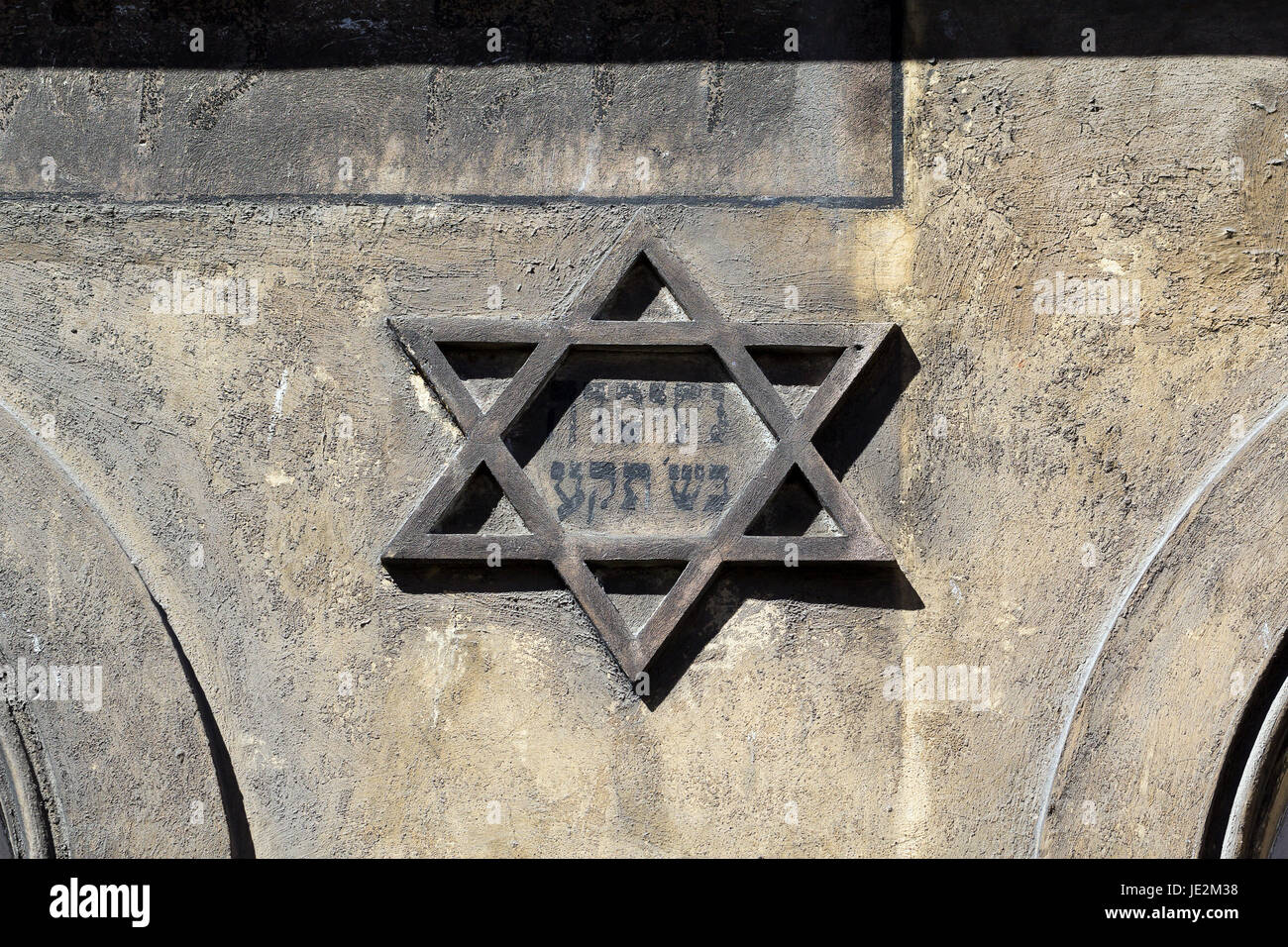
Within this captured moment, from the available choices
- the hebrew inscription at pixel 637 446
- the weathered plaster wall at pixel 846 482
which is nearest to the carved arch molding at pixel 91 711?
the weathered plaster wall at pixel 846 482

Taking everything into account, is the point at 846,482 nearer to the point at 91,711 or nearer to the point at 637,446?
the point at 637,446

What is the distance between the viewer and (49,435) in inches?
101

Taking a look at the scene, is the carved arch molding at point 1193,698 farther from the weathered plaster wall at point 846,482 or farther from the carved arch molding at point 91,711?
the carved arch molding at point 91,711

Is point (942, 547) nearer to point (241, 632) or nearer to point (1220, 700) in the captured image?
point (1220, 700)

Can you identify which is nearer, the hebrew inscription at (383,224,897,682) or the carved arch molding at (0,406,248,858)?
the carved arch molding at (0,406,248,858)

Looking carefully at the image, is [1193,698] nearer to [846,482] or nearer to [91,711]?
[846,482]

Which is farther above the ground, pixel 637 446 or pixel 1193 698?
pixel 637 446

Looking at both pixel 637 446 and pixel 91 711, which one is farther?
pixel 637 446

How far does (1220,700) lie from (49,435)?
2.52m

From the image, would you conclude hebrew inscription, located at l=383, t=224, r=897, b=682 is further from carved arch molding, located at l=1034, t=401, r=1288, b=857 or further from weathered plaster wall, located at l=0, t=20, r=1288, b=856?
carved arch molding, located at l=1034, t=401, r=1288, b=857

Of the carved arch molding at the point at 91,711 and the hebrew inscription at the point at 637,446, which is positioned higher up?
the hebrew inscription at the point at 637,446

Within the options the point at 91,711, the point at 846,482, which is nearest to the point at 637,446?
the point at 846,482

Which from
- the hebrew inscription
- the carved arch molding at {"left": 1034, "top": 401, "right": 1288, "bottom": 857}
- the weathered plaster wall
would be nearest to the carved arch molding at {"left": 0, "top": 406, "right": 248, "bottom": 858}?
the weathered plaster wall
